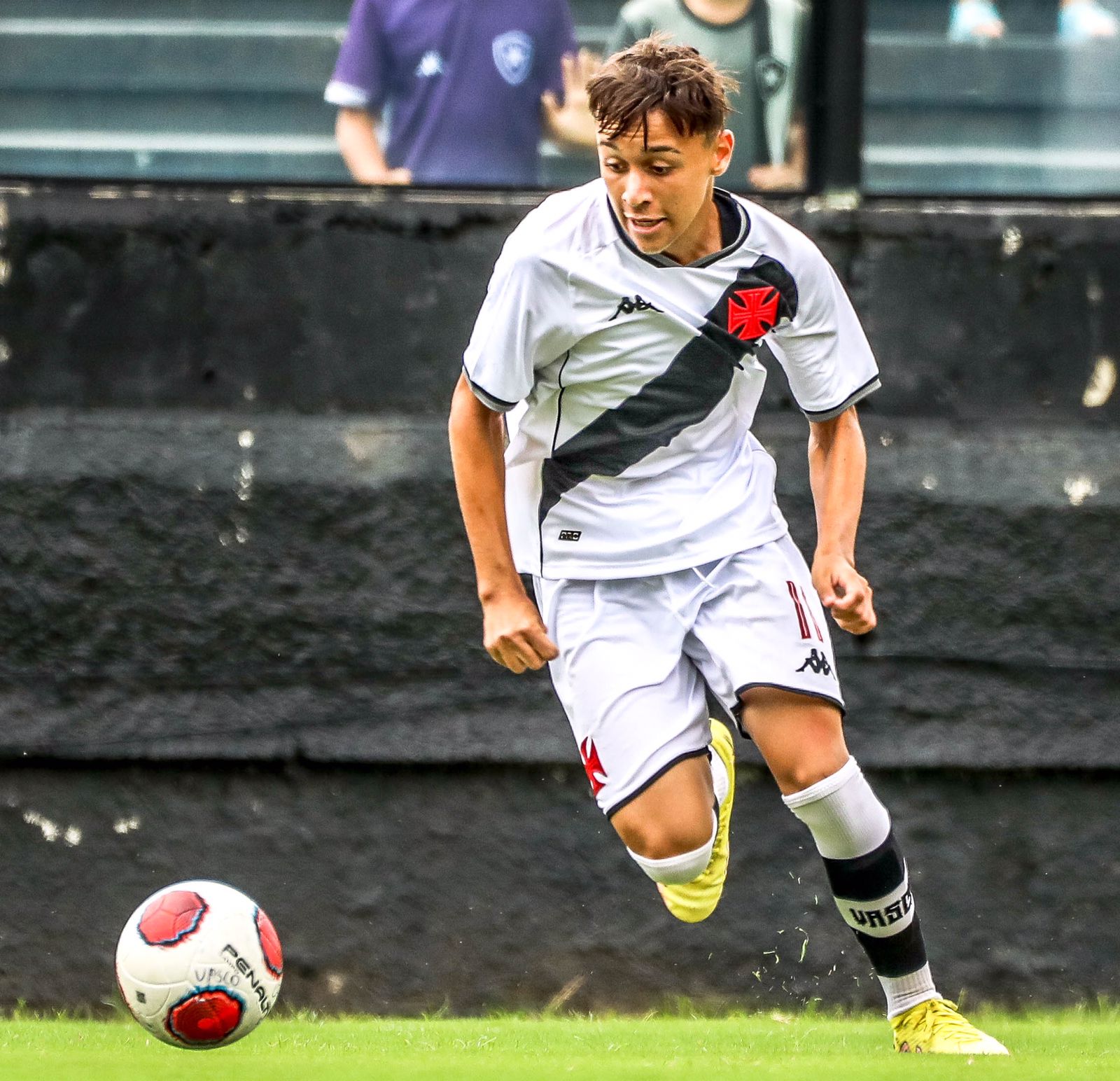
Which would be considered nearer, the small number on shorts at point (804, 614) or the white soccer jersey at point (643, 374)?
the white soccer jersey at point (643, 374)

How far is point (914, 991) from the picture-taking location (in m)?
4.37

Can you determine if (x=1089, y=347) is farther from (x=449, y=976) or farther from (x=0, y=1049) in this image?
(x=0, y=1049)

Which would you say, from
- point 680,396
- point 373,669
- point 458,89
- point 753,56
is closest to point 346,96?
point 458,89

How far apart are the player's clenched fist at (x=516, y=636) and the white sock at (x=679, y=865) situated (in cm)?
59

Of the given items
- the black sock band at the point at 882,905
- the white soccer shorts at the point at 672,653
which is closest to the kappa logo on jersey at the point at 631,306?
the white soccer shorts at the point at 672,653

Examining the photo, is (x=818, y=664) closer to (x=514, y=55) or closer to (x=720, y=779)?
(x=720, y=779)

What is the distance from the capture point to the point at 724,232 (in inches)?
165

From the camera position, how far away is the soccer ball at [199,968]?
393 centimetres

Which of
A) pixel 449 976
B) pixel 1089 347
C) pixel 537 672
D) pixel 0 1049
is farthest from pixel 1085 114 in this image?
pixel 0 1049

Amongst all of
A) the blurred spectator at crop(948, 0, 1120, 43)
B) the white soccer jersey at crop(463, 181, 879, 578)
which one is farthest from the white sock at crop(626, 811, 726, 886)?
the blurred spectator at crop(948, 0, 1120, 43)

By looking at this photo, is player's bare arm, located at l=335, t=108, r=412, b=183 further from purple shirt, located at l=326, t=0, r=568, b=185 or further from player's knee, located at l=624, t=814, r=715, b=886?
player's knee, located at l=624, t=814, r=715, b=886

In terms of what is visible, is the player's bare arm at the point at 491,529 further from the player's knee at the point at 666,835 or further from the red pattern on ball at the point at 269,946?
the red pattern on ball at the point at 269,946

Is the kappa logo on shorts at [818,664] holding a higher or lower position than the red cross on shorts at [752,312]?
lower

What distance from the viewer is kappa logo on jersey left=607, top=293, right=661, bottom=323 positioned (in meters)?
4.13
